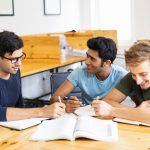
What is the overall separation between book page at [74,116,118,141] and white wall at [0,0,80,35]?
84.9 inches

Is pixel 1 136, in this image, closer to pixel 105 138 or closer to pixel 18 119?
pixel 18 119

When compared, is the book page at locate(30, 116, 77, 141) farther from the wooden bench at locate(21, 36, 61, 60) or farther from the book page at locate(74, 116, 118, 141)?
the wooden bench at locate(21, 36, 61, 60)

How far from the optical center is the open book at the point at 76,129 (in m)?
1.30

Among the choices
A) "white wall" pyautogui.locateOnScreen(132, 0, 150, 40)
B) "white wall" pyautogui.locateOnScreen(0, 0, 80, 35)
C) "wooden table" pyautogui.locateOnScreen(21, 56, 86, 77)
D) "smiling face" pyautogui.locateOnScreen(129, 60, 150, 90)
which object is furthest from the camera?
"white wall" pyautogui.locateOnScreen(132, 0, 150, 40)

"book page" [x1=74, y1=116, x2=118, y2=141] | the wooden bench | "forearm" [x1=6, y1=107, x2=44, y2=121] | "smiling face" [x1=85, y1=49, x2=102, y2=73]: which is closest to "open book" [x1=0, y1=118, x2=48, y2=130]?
"forearm" [x1=6, y1=107, x2=44, y2=121]

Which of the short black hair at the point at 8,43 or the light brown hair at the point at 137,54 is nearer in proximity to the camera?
the light brown hair at the point at 137,54

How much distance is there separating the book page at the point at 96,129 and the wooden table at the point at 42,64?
3.91ft

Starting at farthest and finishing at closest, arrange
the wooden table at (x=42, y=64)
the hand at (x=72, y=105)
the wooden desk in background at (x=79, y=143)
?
the wooden table at (x=42, y=64) → the hand at (x=72, y=105) → the wooden desk in background at (x=79, y=143)

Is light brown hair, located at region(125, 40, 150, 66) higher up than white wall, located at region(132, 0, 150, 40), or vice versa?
white wall, located at region(132, 0, 150, 40)

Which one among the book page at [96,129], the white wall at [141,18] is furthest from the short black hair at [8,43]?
the white wall at [141,18]

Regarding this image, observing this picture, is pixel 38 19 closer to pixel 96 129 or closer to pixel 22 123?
pixel 22 123

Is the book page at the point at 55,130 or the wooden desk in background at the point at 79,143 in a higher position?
the book page at the point at 55,130

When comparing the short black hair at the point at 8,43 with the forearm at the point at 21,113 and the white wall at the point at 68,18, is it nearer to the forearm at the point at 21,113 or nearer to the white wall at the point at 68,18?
the forearm at the point at 21,113

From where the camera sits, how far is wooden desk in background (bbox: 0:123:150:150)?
1.24m
